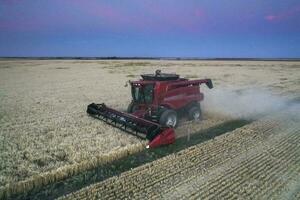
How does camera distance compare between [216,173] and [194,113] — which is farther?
[194,113]

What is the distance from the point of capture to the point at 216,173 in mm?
8234

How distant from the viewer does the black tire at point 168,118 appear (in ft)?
39.1

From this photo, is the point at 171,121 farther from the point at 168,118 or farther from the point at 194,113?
the point at 194,113

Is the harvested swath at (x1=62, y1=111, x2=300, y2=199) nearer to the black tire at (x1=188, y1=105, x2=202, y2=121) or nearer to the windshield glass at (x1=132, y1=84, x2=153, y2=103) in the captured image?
the black tire at (x1=188, y1=105, x2=202, y2=121)

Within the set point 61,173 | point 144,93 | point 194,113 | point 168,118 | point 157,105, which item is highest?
point 144,93

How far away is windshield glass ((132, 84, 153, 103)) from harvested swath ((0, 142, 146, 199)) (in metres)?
2.89

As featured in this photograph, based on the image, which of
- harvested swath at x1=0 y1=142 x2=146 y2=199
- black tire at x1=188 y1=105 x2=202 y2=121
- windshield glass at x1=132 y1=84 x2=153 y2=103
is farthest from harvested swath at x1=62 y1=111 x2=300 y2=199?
windshield glass at x1=132 y1=84 x2=153 y2=103

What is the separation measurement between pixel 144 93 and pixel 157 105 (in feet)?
2.77

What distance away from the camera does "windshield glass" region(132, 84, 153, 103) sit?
41.6 feet

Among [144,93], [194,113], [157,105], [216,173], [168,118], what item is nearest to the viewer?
[216,173]

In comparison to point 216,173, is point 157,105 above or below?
above

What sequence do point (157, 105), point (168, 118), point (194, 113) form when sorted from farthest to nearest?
1. point (194, 113)
2. point (157, 105)
3. point (168, 118)

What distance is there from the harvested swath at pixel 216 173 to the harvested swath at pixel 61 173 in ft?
3.66

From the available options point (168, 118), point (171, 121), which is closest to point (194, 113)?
point (171, 121)
